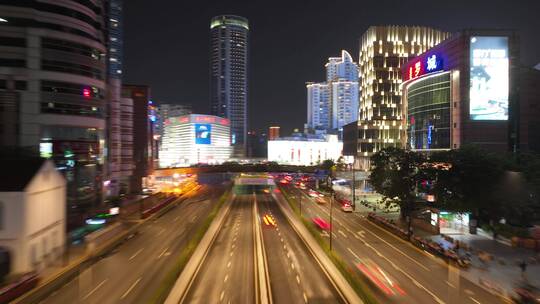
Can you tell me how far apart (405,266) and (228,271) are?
50.1 ft

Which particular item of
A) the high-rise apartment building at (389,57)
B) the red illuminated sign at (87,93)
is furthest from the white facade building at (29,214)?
the high-rise apartment building at (389,57)

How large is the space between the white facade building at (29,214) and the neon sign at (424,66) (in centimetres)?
7431

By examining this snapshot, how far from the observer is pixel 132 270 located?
34.1 metres

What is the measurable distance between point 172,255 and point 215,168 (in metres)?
90.3

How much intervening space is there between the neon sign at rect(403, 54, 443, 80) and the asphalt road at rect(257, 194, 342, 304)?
51375 mm

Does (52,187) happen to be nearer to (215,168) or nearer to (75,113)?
(75,113)

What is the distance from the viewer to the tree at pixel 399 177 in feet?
181

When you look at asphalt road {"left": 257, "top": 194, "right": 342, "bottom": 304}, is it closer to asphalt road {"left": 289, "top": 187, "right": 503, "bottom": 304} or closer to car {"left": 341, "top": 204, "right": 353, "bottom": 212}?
asphalt road {"left": 289, "top": 187, "right": 503, "bottom": 304}

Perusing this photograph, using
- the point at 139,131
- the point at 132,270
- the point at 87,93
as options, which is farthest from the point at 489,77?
the point at 139,131

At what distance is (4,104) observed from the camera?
51.5 metres

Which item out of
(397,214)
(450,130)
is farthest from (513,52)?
(397,214)

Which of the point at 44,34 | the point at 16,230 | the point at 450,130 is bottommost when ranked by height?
the point at 16,230

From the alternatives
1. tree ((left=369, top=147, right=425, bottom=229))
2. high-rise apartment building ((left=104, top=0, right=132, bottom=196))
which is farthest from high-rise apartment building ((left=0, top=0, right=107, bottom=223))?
tree ((left=369, top=147, right=425, bottom=229))

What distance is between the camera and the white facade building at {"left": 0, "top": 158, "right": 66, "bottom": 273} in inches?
1229
